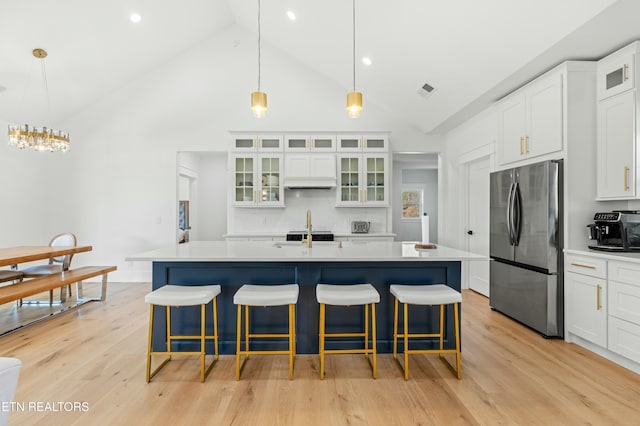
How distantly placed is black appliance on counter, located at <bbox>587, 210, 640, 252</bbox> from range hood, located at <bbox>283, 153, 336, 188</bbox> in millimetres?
3343

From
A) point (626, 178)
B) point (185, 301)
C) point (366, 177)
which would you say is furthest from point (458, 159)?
point (185, 301)

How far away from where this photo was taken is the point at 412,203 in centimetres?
835

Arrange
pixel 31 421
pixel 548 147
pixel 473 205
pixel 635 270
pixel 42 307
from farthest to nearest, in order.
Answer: pixel 473 205 < pixel 42 307 < pixel 548 147 < pixel 635 270 < pixel 31 421

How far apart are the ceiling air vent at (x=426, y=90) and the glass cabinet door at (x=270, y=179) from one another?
7.57 feet

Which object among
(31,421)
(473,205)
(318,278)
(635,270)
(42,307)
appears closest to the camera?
(31,421)

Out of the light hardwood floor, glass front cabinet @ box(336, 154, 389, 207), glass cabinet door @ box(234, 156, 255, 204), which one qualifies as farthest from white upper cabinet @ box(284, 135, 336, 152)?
the light hardwood floor

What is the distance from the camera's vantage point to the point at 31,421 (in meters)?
1.88

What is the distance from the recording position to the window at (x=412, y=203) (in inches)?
326

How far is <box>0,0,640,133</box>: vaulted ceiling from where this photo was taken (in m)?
2.63

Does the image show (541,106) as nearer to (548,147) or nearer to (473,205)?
(548,147)

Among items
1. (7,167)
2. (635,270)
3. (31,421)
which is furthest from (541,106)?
(7,167)

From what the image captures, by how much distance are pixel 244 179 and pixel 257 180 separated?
8.6 inches

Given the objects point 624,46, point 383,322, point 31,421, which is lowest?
point 31,421

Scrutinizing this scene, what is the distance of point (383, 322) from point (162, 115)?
4968 mm
